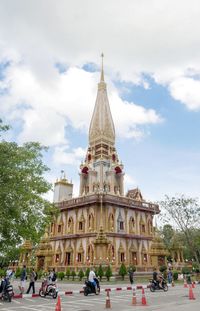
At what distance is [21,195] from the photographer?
18.7 m

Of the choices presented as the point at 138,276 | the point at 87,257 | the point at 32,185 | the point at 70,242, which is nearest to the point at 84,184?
the point at 70,242

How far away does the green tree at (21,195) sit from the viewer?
17750 mm

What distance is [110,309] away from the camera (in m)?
11.5

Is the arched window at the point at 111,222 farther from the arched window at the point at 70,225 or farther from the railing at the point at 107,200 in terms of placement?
the arched window at the point at 70,225

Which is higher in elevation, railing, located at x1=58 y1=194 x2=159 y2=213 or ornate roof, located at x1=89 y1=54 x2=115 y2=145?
ornate roof, located at x1=89 y1=54 x2=115 y2=145

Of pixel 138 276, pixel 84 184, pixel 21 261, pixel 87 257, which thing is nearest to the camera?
pixel 138 276

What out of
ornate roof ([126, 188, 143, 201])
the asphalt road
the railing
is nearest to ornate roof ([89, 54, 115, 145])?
ornate roof ([126, 188, 143, 201])

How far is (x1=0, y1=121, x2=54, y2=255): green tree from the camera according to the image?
17750mm

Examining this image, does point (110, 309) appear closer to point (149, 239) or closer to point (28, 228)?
point (28, 228)

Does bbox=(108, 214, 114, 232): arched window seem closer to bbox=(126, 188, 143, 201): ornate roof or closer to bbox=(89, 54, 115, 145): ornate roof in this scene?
bbox=(126, 188, 143, 201): ornate roof

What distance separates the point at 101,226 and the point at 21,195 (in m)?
21.7

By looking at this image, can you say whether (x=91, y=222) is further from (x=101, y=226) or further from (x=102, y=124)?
Result: (x=102, y=124)

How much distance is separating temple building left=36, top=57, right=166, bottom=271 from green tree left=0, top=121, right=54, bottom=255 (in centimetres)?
1606

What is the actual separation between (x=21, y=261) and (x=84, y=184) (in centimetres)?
1509
